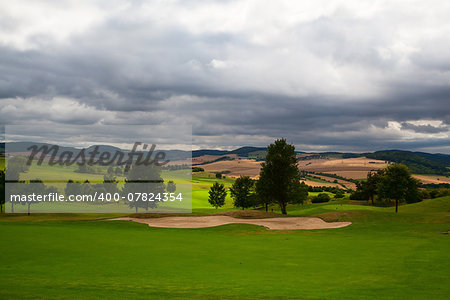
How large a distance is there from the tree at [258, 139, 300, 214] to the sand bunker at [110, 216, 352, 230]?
28.0 feet

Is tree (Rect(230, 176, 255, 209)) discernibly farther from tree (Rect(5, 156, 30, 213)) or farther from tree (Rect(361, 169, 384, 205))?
tree (Rect(5, 156, 30, 213))

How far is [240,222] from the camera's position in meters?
49.8

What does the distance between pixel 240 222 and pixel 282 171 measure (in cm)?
1579

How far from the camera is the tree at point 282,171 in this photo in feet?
199

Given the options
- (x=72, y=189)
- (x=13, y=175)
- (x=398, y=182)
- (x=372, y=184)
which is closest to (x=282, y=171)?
(x=398, y=182)

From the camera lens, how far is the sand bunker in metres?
46.7

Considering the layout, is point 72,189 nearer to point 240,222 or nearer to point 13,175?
point 13,175

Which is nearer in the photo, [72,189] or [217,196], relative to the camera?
[72,189]

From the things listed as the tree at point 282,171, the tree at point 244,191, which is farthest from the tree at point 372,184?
the tree at point 282,171

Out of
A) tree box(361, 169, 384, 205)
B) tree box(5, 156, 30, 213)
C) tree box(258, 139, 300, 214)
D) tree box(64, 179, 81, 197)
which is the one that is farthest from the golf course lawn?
tree box(361, 169, 384, 205)

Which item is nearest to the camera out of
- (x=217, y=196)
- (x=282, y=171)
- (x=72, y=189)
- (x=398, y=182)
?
(x=282, y=171)

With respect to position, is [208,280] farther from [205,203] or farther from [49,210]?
[205,203]

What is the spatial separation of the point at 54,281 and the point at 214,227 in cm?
3298

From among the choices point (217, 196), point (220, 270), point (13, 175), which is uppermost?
point (13, 175)
